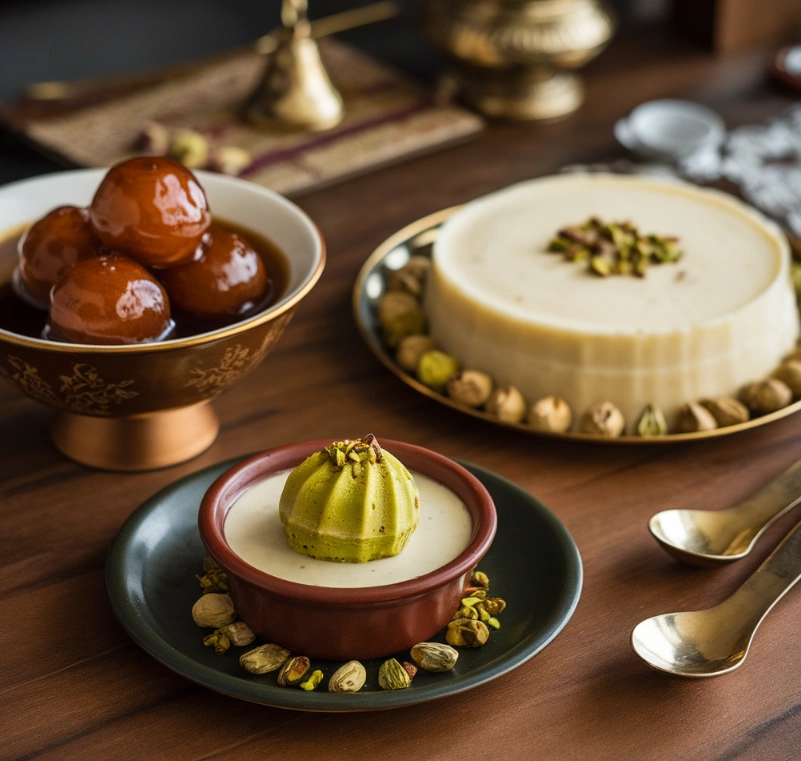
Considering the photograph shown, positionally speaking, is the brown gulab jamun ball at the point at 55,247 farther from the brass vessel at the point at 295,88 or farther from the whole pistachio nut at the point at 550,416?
the brass vessel at the point at 295,88

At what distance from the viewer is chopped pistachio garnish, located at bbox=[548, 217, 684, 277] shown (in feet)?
2.38

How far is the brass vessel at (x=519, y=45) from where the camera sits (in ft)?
3.59

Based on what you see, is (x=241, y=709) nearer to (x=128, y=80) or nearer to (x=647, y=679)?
(x=647, y=679)

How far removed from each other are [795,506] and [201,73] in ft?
2.93

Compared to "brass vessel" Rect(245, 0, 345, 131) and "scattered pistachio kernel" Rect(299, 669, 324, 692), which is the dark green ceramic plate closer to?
"scattered pistachio kernel" Rect(299, 669, 324, 692)

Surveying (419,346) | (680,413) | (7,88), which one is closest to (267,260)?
(419,346)

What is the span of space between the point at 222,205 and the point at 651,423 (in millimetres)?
316

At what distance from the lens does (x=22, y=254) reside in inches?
24.3

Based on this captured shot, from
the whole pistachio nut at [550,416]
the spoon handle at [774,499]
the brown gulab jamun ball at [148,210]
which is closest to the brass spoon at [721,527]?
the spoon handle at [774,499]

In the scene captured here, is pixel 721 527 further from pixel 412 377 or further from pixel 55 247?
pixel 55 247

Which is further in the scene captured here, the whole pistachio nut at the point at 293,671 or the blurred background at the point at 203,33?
the blurred background at the point at 203,33

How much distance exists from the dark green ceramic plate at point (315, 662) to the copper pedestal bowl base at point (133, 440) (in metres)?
0.07

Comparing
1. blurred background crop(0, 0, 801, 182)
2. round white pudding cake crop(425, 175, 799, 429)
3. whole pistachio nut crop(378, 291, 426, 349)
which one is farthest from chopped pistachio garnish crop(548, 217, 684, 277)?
blurred background crop(0, 0, 801, 182)

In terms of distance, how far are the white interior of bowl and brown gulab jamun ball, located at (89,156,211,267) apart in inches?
3.1
